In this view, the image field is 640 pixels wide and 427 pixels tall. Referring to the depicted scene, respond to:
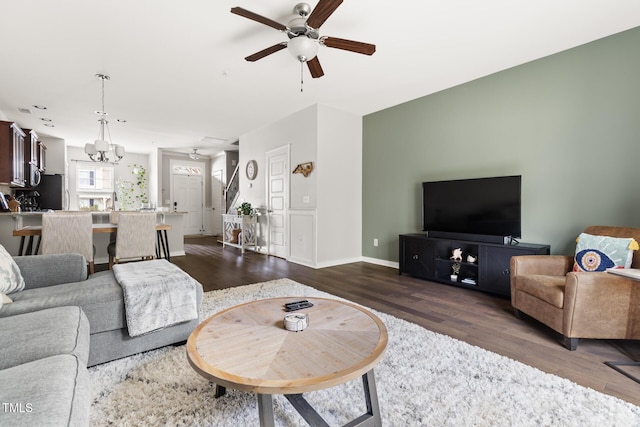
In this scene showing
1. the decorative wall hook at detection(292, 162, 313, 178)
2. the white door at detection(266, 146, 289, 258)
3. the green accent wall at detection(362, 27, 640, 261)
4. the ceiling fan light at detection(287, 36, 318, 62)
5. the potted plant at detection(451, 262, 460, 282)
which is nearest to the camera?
the ceiling fan light at detection(287, 36, 318, 62)

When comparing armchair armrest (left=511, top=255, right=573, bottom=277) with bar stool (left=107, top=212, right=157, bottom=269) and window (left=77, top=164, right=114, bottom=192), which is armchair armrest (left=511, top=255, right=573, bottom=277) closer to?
bar stool (left=107, top=212, right=157, bottom=269)

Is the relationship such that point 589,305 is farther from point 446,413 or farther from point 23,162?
point 23,162

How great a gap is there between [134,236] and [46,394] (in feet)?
11.0

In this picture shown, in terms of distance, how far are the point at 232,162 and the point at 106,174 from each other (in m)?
3.79

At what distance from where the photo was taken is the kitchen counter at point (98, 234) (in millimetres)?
4348

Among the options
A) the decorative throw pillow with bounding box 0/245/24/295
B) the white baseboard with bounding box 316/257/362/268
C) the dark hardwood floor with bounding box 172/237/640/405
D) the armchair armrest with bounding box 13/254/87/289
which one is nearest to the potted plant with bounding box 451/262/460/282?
the dark hardwood floor with bounding box 172/237/640/405

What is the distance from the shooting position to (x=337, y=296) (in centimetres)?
324

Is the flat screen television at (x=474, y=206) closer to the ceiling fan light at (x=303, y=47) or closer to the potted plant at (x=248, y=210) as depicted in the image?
the ceiling fan light at (x=303, y=47)

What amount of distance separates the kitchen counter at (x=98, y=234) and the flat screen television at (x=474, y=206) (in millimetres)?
4641

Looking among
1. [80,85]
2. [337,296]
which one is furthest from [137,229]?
[337,296]

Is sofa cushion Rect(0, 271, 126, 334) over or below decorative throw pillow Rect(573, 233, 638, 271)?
below

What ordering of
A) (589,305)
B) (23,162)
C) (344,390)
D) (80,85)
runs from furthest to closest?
(23,162)
(80,85)
(589,305)
(344,390)

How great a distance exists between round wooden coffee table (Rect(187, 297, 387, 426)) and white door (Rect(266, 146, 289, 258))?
3.82m

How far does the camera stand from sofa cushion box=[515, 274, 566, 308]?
216 cm
